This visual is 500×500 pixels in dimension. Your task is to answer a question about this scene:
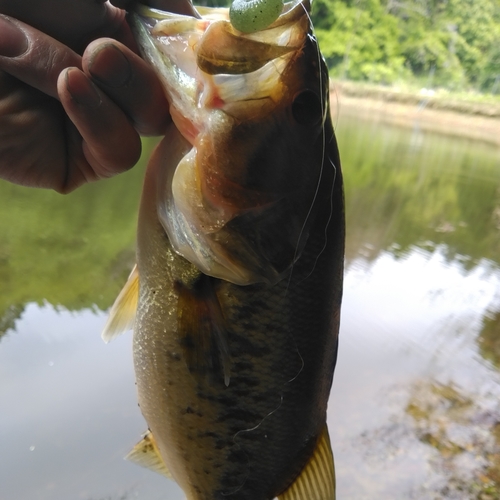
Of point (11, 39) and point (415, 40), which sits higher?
point (11, 39)

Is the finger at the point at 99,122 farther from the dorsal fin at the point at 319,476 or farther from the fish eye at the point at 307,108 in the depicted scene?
the dorsal fin at the point at 319,476

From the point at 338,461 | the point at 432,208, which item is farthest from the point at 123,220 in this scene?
the point at 432,208

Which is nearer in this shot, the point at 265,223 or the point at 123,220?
the point at 265,223

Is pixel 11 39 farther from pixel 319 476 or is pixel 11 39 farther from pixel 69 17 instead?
pixel 319 476

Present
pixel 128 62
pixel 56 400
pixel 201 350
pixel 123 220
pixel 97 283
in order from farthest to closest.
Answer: pixel 123 220 < pixel 97 283 < pixel 56 400 < pixel 201 350 < pixel 128 62

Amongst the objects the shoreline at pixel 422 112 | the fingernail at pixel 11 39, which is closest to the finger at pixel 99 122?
the fingernail at pixel 11 39

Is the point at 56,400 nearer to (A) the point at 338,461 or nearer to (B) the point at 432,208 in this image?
(A) the point at 338,461

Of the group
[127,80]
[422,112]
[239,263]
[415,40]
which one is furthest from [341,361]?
[415,40]
